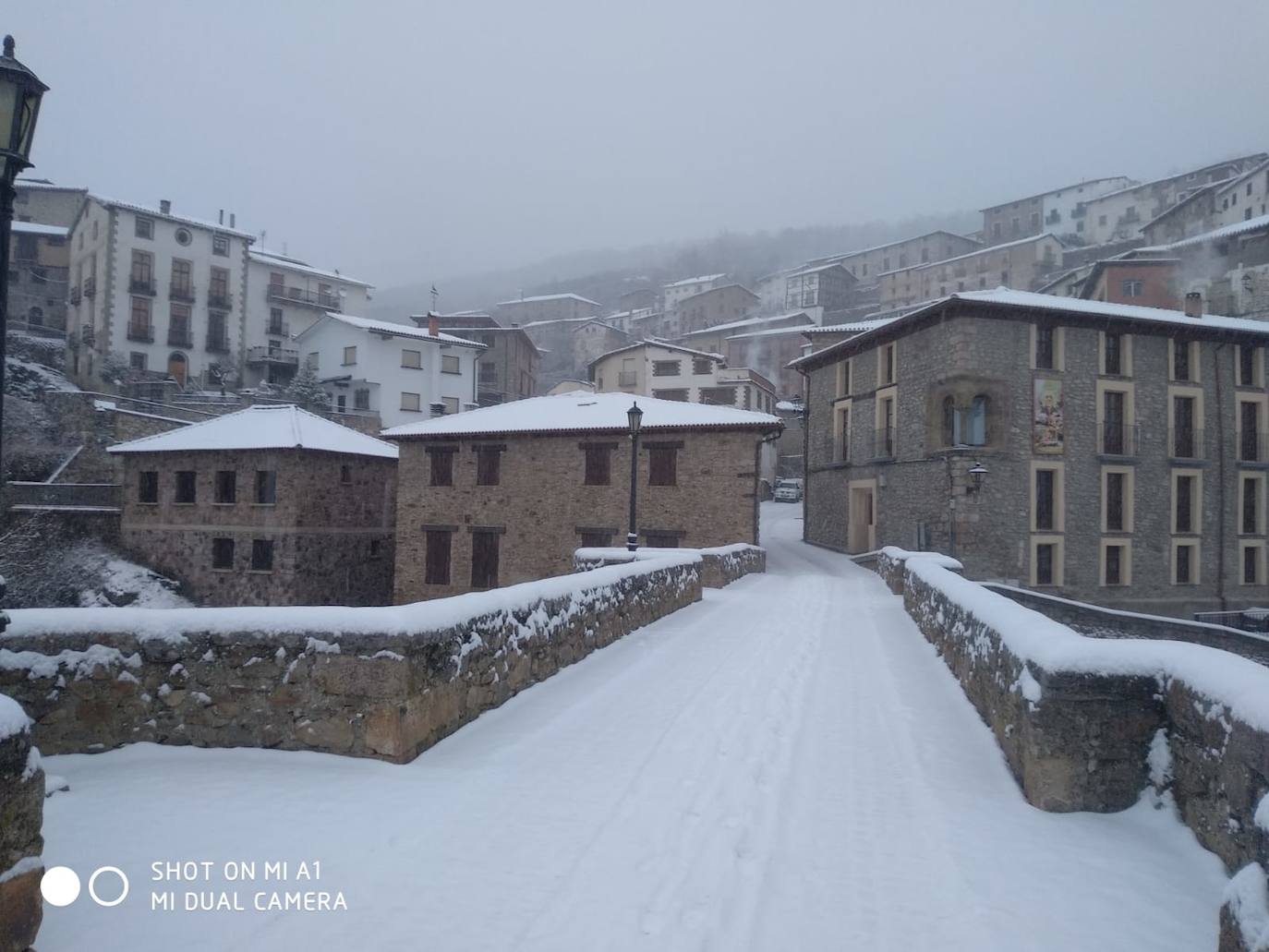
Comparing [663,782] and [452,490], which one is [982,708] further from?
[452,490]

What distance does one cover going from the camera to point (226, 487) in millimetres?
27938

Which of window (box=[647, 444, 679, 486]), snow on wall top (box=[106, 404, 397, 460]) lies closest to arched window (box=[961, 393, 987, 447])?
window (box=[647, 444, 679, 486])

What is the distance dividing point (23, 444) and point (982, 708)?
3772cm

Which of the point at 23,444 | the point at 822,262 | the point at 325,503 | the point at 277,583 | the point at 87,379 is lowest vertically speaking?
the point at 277,583

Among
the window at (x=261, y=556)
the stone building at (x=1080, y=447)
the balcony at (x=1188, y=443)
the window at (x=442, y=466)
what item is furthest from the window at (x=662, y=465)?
the balcony at (x=1188, y=443)

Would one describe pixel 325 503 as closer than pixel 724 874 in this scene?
No

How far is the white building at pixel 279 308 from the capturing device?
4841cm

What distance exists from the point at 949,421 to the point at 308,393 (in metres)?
33.7

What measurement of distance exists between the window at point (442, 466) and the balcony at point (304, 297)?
102 ft

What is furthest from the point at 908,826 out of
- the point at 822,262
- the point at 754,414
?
the point at 822,262

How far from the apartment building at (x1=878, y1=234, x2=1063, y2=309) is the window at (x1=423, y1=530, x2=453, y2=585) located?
50.4 metres

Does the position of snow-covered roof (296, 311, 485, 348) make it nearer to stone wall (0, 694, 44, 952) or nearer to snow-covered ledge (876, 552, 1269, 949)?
snow-covered ledge (876, 552, 1269, 949)

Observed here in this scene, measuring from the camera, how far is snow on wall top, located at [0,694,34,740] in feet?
9.61

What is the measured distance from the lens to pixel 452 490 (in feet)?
89.7
